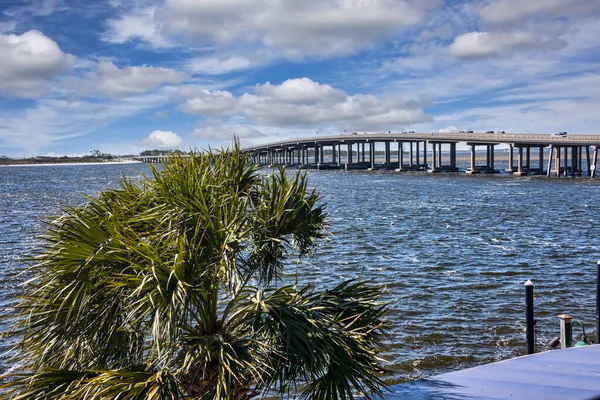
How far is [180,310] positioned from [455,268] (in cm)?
2202

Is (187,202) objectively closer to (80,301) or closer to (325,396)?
(80,301)

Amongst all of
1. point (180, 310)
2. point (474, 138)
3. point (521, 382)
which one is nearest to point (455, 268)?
point (521, 382)

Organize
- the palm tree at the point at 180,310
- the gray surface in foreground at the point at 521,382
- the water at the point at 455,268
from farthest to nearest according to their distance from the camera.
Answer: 1. the water at the point at 455,268
2. the gray surface in foreground at the point at 521,382
3. the palm tree at the point at 180,310

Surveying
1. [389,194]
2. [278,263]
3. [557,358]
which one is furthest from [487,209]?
[278,263]

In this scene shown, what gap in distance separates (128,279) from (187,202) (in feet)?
5.01

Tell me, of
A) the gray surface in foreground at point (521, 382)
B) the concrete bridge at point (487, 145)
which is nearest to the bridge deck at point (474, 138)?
the concrete bridge at point (487, 145)

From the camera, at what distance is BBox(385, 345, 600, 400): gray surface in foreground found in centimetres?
923

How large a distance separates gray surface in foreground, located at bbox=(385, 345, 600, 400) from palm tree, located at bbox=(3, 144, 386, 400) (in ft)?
8.64

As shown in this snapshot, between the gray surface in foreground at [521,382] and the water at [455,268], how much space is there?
2.07 metres

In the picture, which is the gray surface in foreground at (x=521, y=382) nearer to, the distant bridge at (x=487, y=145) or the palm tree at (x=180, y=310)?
the palm tree at (x=180, y=310)

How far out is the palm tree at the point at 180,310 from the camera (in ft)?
21.3

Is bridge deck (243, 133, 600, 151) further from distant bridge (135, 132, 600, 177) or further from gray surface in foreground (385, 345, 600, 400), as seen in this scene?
gray surface in foreground (385, 345, 600, 400)

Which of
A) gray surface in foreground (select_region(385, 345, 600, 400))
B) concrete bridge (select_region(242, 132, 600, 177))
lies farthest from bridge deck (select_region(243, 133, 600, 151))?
gray surface in foreground (select_region(385, 345, 600, 400))

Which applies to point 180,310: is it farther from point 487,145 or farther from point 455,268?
point 487,145
